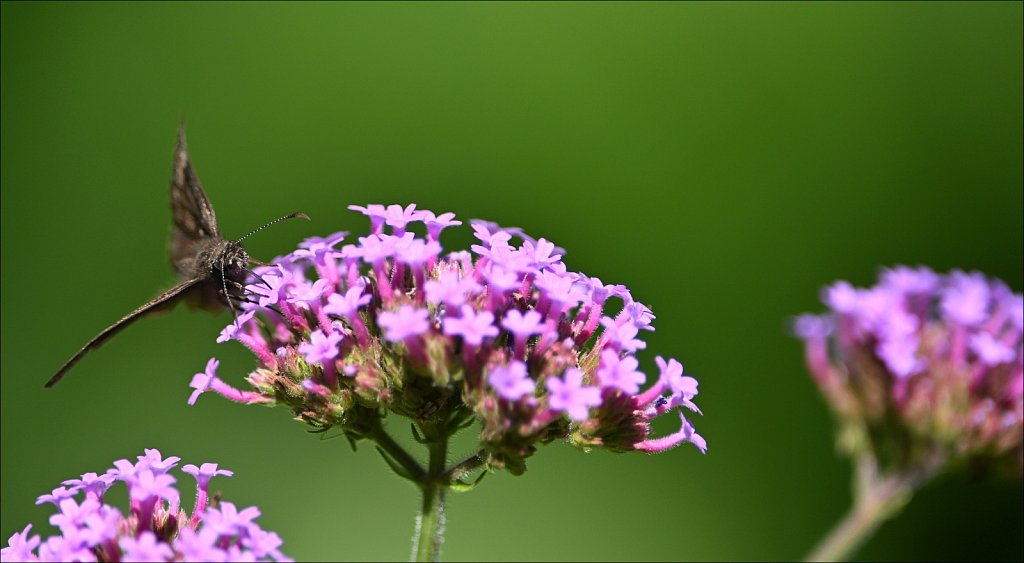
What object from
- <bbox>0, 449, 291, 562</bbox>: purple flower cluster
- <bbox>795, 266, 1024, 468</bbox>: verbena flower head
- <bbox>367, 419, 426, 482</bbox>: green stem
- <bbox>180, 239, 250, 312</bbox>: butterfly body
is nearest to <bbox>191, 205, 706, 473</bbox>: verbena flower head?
<bbox>367, 419, 426, 482</bbox>: green stem

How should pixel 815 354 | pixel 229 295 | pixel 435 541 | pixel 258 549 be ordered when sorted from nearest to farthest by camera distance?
pixel 258 549, pixel 435 541, pixel 229 295, pixel 815 354

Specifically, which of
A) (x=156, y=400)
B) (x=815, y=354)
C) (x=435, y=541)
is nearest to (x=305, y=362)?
(x=435, y=541)

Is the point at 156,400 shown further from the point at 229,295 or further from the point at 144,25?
the point at 229,295

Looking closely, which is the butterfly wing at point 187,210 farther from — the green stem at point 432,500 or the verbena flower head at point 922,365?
the verbena flower head at point 922,365

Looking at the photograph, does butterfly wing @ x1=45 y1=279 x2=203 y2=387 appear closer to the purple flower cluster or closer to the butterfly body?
the butterfly body

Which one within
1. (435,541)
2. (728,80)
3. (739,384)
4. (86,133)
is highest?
(728,80)

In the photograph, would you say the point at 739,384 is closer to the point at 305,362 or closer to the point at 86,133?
the point at 305,362

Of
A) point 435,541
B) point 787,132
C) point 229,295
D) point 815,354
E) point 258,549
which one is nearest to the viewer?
point 258,549

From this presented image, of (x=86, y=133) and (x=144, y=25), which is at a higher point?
(x=144, y=25)

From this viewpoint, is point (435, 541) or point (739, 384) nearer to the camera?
point (435, 541)
